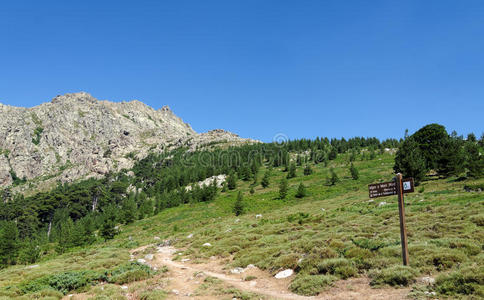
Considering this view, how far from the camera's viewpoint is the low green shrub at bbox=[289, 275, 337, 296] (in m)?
11.6

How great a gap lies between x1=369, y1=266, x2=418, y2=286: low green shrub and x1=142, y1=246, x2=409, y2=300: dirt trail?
440 mm

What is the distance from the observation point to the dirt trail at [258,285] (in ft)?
34.1

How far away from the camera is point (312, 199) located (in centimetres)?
5822

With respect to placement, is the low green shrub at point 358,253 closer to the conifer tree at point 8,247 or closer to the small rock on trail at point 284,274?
the small rock on trail at point 284,274

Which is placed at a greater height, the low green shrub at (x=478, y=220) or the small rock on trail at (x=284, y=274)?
the low green shrub at (x=478, y=220)

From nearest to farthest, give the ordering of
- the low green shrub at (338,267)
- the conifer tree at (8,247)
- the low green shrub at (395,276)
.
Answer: the low green shrub at (395,276)
the low green shrub at (338,267)
the conifer tree at (8,247)

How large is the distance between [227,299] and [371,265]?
7288 millimetres

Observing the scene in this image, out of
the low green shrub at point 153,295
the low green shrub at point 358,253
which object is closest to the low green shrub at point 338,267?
the low green shrub at point 358,253

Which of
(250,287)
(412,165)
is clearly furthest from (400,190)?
(412,165)

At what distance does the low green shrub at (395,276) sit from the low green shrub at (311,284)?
1913 mm

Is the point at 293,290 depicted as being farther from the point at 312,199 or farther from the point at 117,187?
the point at 117,187

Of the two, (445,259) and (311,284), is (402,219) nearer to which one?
(445,259)

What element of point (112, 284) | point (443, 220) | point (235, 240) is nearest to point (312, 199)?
point (235, 240)

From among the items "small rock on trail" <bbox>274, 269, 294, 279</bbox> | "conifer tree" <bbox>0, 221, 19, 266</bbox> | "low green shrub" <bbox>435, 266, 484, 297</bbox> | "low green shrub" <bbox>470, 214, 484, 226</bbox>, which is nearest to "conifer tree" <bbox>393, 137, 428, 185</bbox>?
"low green shrub" <bbox>470, 214, 484, 226</bbox>
